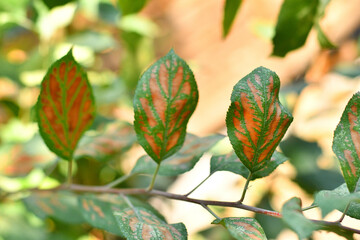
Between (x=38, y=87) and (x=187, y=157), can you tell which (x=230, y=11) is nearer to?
(x=187, y=157)

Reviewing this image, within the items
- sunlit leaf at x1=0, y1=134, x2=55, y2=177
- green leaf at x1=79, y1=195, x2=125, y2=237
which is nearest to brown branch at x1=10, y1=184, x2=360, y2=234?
green leaf at x1=79, y1=195, x2=125, y2=237

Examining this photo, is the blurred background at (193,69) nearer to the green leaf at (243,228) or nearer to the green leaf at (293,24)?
the green leaf at (293,24)

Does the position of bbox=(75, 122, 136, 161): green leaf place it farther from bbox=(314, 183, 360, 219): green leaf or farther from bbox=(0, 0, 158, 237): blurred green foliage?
bbox=(314, 183, 360, 219): green leaf

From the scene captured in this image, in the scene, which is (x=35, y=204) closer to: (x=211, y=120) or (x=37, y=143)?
(x=37, y=143)

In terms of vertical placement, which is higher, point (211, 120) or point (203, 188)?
point (211, 120)

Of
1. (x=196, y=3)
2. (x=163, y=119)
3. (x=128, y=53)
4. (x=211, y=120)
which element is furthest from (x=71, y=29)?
(x=163, y=119)

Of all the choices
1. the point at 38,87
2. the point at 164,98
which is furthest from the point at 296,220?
the point at 38,87
